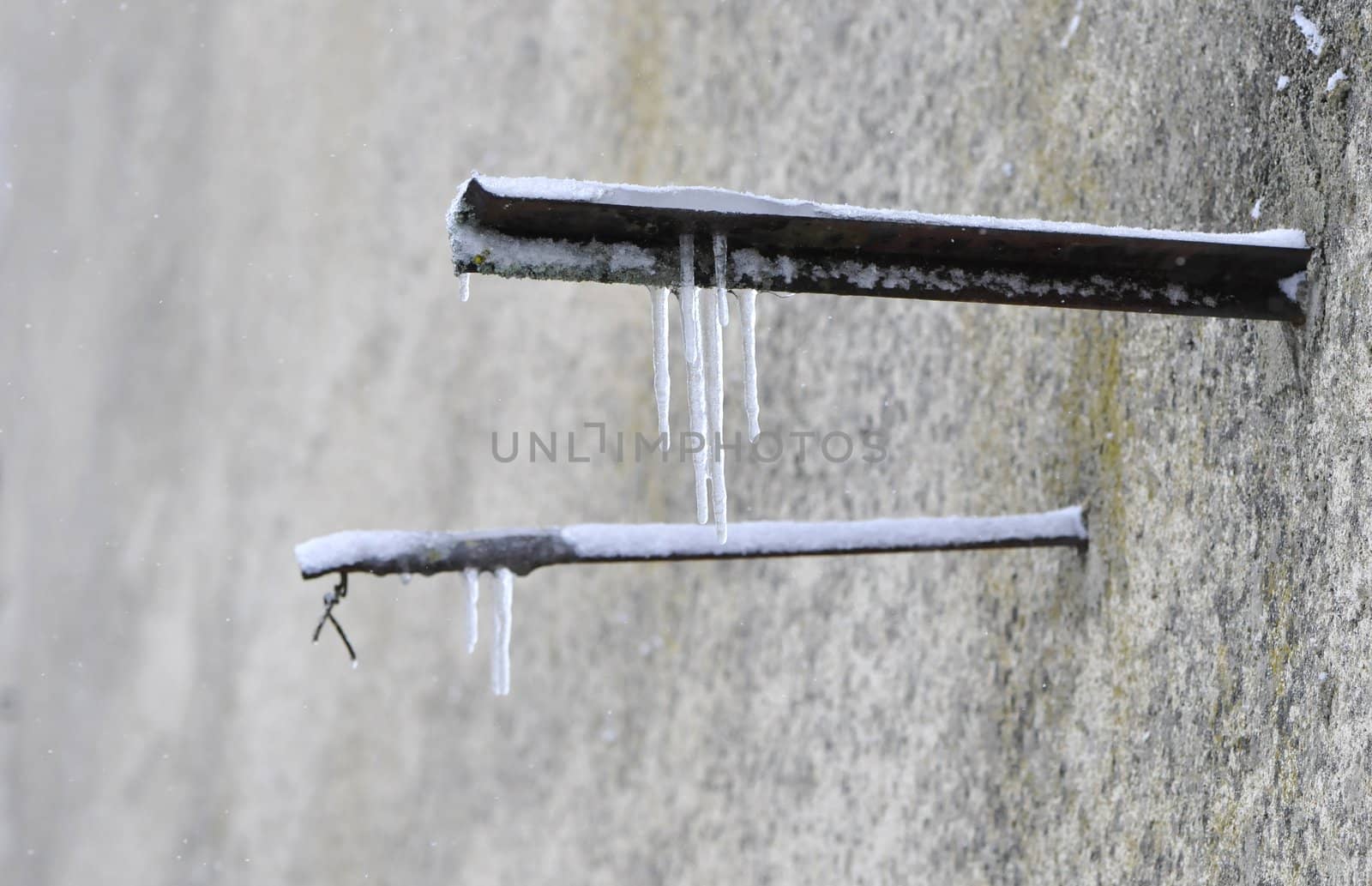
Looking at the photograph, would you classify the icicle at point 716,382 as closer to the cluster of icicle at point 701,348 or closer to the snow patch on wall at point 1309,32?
the cluster of icicle at point 701,348

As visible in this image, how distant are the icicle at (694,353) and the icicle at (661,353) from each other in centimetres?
3

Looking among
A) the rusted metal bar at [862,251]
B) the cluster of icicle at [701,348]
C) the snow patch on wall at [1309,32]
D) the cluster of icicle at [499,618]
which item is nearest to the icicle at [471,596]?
the cluster of icicle at [499,618]

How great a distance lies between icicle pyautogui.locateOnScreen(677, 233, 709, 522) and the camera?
1.29m

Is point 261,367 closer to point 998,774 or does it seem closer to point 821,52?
point 821,52

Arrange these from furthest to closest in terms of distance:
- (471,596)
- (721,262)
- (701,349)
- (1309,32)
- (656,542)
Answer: (656,542) → (471,596) → (1309,32) → (701,349) → (721,262)

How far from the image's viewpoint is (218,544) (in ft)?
19.2

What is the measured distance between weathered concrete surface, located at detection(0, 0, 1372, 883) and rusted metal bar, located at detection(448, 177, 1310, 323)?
153 mm

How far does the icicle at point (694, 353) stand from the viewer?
50.9 inches

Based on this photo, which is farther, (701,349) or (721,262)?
(701,349)

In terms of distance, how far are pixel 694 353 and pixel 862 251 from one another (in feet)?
0.76

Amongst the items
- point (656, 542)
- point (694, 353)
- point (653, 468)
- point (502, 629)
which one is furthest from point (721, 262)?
point (653, 468)

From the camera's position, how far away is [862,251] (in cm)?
138

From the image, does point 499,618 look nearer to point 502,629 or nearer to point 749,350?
point 502,629

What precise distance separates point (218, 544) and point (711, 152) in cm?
347
